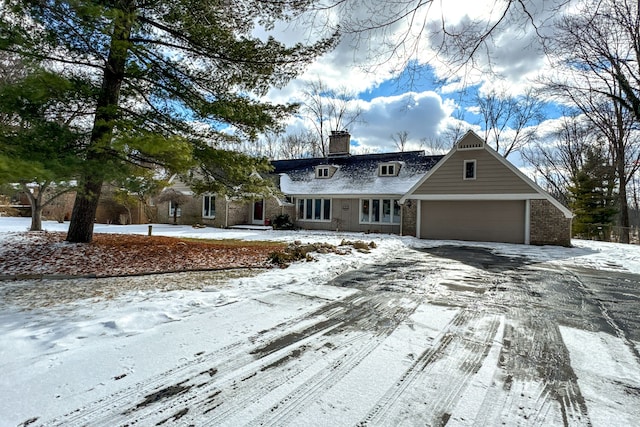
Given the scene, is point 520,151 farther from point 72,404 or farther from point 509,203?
point 72,404

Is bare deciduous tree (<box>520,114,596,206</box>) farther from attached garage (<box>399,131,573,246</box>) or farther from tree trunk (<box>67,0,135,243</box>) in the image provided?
tree trunk (<box>67,0,135,243</box>)

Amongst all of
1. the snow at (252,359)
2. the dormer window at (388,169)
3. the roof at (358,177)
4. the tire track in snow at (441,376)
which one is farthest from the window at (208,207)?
the tire track in snow at (441,376)

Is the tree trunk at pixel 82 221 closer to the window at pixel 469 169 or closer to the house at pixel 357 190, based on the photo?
the house at pixel 357 190

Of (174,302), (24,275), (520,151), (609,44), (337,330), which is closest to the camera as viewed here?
(337,330)

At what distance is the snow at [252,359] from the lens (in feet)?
7.42

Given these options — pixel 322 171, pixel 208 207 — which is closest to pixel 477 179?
pixel 322 171

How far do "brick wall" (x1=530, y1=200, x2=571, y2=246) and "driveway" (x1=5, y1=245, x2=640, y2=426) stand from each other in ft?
34.1

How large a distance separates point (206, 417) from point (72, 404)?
3.16 ft

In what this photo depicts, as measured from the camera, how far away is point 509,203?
1530cm

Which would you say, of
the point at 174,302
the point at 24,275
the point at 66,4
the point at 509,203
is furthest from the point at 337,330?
the point at 509,203

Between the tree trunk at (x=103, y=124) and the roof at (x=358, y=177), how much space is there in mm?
13395

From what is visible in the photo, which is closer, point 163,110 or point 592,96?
point 163,110

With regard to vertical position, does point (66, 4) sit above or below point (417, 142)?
below

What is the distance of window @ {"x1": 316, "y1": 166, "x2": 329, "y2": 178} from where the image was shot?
22641 millimetres
